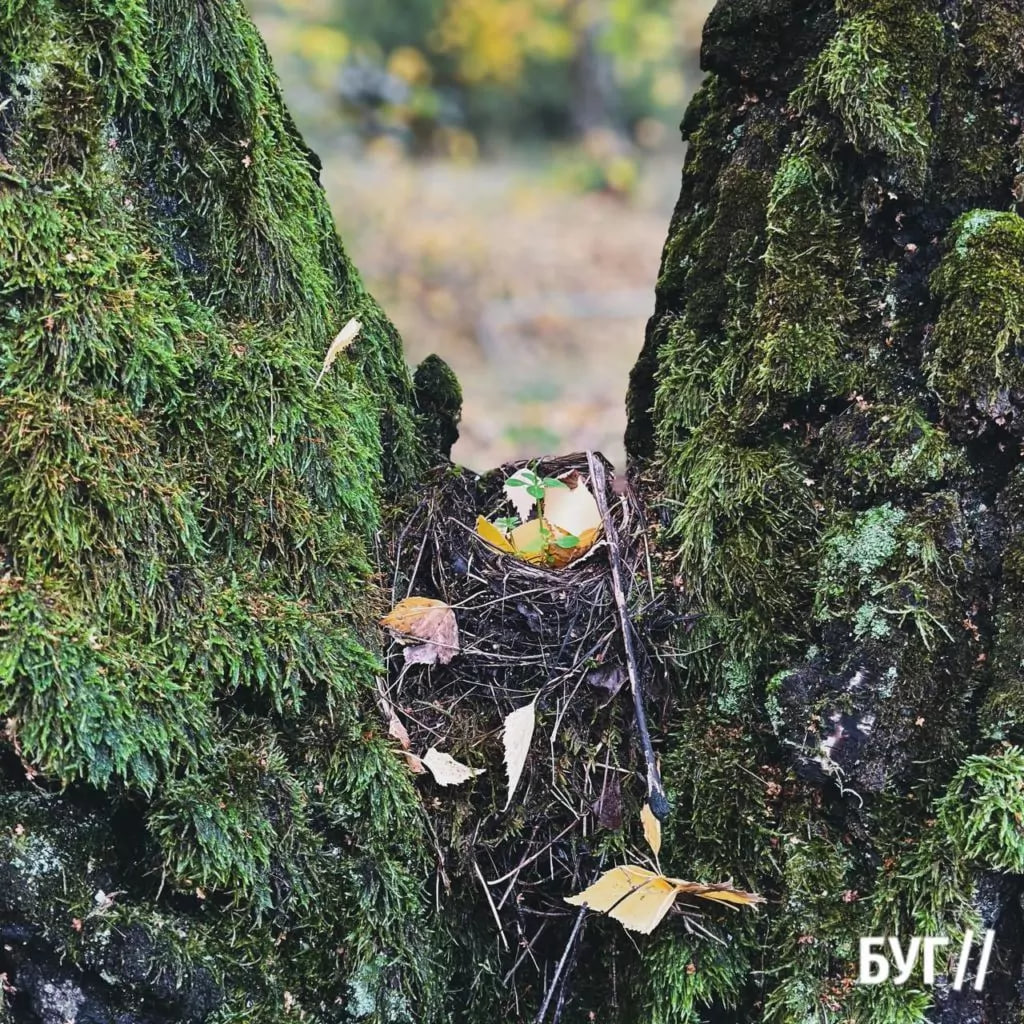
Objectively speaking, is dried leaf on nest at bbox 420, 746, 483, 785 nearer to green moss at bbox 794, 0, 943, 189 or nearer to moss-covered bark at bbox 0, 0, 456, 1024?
moss-covered bark at bbox 0, 0, 456, 1024

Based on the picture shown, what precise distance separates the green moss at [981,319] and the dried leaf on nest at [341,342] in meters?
1.24

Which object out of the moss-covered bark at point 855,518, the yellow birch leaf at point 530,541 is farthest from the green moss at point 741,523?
the yellow birch leaf at point 530,541

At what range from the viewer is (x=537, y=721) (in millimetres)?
1847

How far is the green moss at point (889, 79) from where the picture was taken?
1.88m

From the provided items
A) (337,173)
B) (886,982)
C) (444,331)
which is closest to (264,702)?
(886,982)

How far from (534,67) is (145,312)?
19768 millimetres

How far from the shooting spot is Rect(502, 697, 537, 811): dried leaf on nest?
1763 mm

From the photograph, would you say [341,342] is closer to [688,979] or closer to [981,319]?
[981,319]

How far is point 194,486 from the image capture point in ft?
5.57

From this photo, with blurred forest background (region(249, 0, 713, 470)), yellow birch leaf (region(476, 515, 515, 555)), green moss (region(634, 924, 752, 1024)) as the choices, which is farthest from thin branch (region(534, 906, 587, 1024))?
blurred forest background (region(249, 0, 713, 470))

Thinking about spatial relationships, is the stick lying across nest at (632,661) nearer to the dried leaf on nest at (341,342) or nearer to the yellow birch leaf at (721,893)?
the yellow birch leaf at (721,893)

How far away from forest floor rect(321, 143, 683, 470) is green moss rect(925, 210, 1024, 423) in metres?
5.85

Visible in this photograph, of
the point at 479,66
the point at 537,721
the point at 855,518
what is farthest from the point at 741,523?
the point at 479,66

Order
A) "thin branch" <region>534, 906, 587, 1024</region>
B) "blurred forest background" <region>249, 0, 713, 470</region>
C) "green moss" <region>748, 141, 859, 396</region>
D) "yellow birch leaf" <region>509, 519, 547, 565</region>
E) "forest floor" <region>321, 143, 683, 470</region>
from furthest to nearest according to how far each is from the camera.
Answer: "blurred forest background" <region>249, 0, 713, 470</region>
"forest floor" <region>321, 143, 683, 470</region>
"yellow birch leaf" <region>509, 519, 547, 565</region>
"green moss" <region>748, 141, 859, 396</region>
"thin branch" <region>534, 906, 587, 1024</region>
